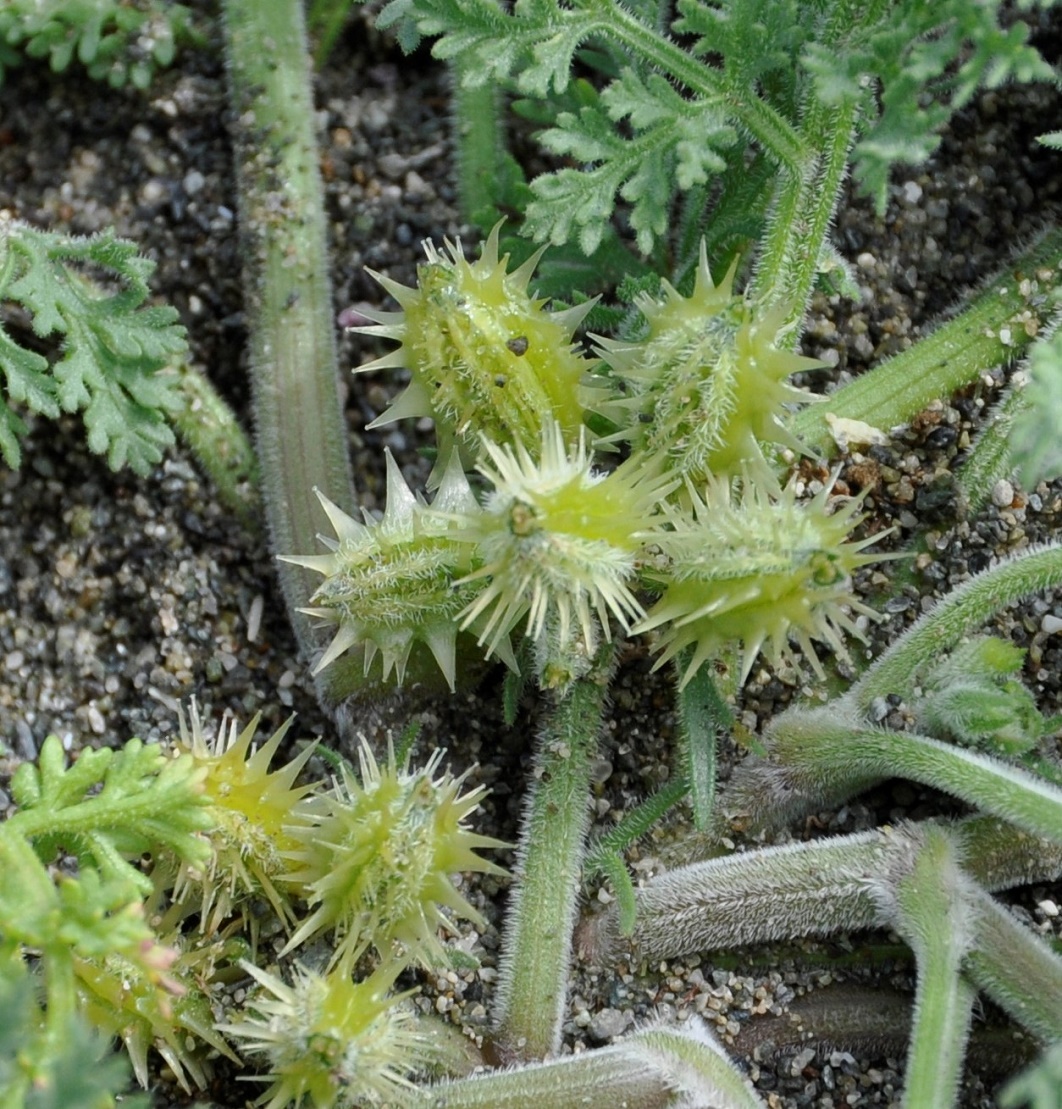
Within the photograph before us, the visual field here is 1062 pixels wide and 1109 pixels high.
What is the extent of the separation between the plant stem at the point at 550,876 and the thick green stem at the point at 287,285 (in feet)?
2.00

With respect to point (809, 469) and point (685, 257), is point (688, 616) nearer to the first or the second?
point (809, 469)

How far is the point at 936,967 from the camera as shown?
2.30m

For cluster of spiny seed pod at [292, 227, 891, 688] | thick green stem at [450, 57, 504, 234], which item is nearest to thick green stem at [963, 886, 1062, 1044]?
cluster of spiny seed pod at [292, 227, 891, 688]

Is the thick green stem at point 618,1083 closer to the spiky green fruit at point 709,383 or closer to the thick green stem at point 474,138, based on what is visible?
the spiky green fruit at point 709,383

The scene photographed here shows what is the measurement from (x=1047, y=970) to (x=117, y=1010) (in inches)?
63.2

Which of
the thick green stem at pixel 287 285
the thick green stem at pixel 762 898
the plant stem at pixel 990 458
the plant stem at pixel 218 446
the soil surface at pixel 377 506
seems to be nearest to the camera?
the thick green stem at pixel 762 898

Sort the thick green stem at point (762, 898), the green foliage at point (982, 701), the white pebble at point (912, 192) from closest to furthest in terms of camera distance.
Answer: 1. the green foliage at point (982, 701)
2. the thick green stem at point (762, 898)
3. the white pebble at point (912, 192)

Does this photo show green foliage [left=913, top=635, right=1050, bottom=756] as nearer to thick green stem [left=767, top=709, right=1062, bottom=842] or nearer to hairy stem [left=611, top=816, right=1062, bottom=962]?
thick green stem [left=767, top=709, right=1062, bottom=842]

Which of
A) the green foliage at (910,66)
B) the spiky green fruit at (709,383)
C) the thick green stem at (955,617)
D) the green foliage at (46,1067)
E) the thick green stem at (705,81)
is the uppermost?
the thick green stem at (705,81)

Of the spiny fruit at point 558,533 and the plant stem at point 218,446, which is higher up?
the plant stem at point 218,446

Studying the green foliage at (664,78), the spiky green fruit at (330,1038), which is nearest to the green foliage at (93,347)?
the green foliage at (664,78)

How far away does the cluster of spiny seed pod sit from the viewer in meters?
2.06

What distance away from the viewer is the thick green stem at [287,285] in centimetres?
298

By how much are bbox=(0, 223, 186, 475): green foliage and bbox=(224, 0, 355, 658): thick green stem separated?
0.27 m
